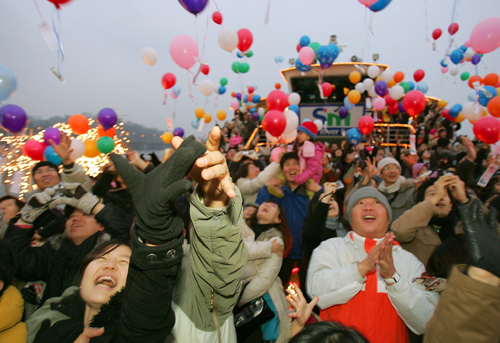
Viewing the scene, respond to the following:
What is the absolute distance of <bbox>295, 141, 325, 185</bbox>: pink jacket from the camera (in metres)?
3.26

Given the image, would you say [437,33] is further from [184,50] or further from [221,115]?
[184,50]

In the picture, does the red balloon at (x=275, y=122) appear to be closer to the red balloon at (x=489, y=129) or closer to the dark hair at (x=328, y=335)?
the red balloon at (x=489, y=129)

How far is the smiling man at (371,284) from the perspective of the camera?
4.57 ft

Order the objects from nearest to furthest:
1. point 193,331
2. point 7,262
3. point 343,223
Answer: point 193,331 → point 7,262 → point 343,223

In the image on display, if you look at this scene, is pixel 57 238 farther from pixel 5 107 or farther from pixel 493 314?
pixel 493 314

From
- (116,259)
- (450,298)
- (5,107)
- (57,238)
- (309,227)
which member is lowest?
(57,238)

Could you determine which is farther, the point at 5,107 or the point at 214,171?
the point at 5,107

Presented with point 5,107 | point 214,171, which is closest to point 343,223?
point 214,171

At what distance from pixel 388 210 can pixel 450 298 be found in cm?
99

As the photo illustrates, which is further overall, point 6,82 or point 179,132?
point 179,132

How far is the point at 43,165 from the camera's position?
286 centimetres

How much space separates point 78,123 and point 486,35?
18.5 feet

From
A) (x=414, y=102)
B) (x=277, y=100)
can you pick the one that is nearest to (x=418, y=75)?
(x=414, y=102)

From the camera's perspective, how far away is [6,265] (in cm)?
136
